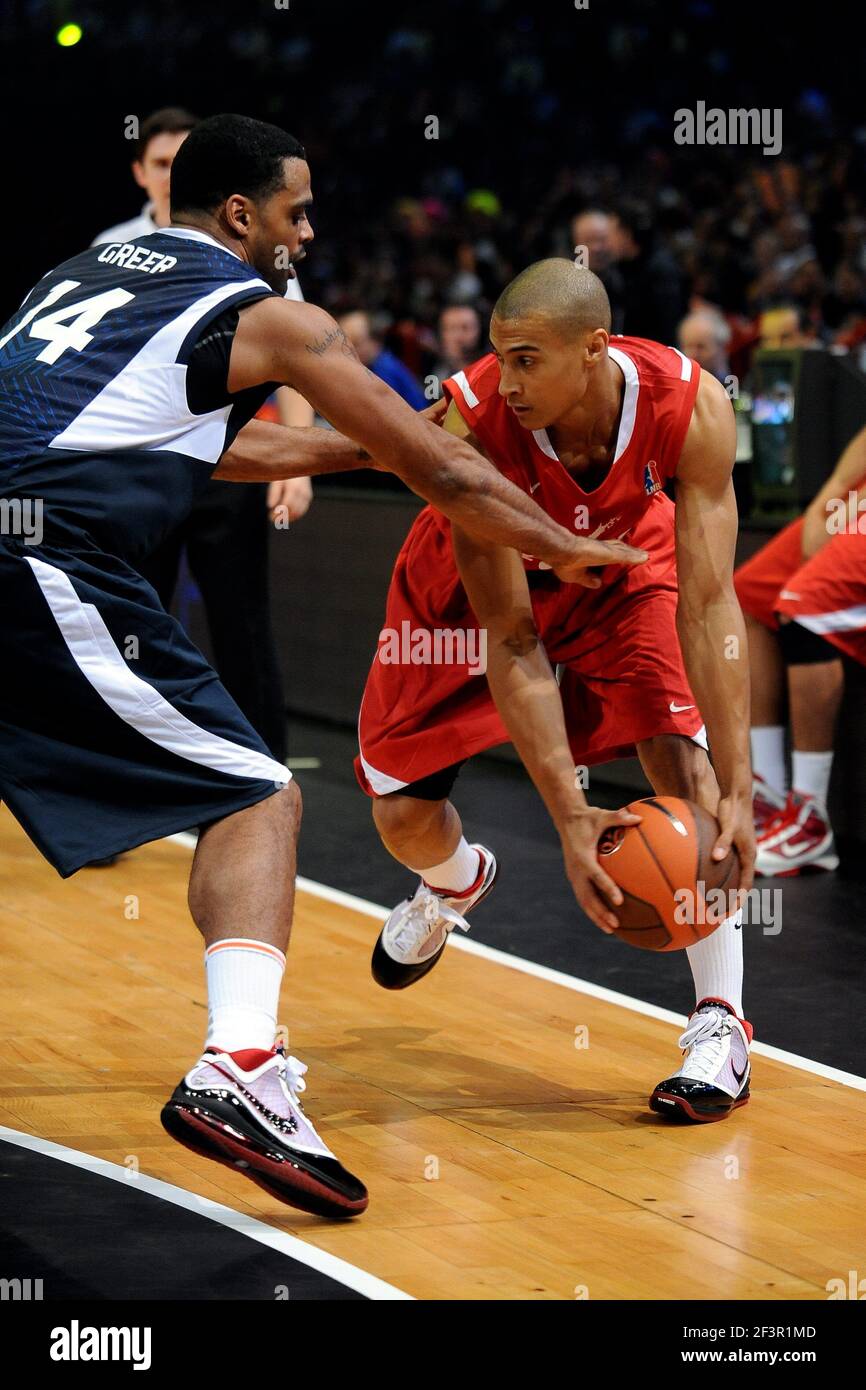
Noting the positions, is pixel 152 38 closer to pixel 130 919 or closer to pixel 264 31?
pixel 264 31

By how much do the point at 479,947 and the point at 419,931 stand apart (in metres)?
0.67

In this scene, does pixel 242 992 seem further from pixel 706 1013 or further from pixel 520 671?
pixel 706 1013

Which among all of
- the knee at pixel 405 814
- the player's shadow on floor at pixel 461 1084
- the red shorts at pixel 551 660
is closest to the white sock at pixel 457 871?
the knee at pixel 405 814

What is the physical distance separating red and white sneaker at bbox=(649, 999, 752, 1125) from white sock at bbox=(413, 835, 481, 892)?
27.4 inches

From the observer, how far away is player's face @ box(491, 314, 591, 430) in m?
3.23

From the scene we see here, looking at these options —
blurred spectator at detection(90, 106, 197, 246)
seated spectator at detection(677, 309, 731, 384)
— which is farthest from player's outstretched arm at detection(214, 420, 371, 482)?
seated spectator at detection(677, 309, 731, 384)

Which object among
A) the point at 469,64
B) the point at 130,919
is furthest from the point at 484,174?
the point at 130,919

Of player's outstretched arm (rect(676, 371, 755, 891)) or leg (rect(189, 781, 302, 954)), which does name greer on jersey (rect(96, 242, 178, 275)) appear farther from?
player's outstretched arm (rect(676, 371, 755, 891))

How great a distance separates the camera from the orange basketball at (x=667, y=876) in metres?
3.07

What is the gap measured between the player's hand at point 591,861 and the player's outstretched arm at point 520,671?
0.03 meters

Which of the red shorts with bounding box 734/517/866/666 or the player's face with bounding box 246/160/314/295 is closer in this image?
the player's face with bounding box 246/160/314/295

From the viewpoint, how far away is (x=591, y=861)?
3113mm

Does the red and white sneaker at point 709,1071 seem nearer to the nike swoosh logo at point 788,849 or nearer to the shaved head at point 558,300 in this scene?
the shaved head at point 558,300

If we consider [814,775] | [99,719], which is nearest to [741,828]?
[99,719]
